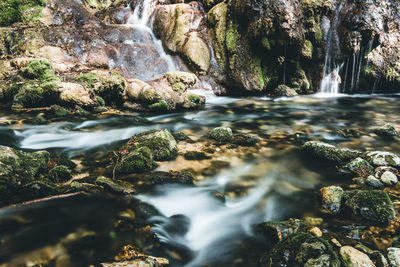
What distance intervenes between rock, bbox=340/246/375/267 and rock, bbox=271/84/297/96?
33.9 feet

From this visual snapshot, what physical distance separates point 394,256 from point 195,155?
10.8 feet

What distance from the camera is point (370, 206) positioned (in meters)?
3.06

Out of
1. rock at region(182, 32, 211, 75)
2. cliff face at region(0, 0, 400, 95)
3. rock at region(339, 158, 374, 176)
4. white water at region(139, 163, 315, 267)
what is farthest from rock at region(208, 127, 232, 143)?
rock at region(182, 32, 211, 75)

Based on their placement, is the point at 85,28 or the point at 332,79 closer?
the point at 85,28

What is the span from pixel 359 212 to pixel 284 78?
1007cm

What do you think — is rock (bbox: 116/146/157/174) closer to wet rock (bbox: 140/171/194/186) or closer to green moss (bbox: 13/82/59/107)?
wet rock (bbox: 140/171/194/186)

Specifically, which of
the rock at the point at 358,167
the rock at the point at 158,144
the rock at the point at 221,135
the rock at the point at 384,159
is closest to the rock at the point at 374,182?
the rock at the point at 358,167

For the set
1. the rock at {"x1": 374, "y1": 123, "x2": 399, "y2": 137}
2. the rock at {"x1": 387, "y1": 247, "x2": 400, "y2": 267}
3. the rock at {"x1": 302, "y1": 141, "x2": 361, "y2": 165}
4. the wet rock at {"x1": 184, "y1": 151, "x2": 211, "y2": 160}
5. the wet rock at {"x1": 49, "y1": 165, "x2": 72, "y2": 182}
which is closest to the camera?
the rock at {"x1": 387, "y1": 247, "x2": 400, "y2": 267}

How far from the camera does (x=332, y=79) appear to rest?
12734 millimetres

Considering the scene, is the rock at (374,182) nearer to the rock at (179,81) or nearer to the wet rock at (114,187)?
the wet rock at (114,187)

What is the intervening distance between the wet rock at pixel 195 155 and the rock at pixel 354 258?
→ 9.41 ft

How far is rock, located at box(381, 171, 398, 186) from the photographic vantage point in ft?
12.4

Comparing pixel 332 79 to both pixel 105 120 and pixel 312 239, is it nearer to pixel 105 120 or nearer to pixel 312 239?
pixel 105 120

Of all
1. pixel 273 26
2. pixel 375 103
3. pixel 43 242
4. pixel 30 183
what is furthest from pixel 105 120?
pixel 375 103
